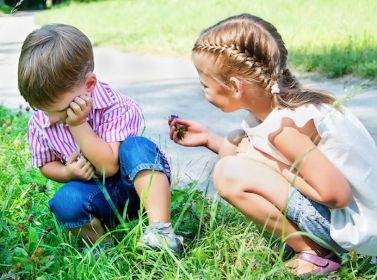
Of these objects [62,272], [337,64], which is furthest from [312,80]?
[62,272]

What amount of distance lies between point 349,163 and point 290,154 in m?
0.20

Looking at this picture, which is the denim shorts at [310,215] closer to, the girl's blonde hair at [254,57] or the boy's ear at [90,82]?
the girl's blonde hair at [254,57]

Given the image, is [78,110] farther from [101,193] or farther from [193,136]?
[193,136]

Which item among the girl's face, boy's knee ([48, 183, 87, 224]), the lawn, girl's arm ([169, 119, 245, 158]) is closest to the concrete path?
girl's arm ([169, 119, 245, 158])

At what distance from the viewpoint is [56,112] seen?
6.11 feet

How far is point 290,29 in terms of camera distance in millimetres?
6152

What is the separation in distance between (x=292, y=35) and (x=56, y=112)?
4.40 metres

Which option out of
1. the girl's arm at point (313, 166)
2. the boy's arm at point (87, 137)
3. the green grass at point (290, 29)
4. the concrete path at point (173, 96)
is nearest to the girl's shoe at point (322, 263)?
the girl's arm at point (313, 166)

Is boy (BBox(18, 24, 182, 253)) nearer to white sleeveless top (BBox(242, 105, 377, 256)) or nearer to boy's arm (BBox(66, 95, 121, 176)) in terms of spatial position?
boy's arm (BBox(66, 95, 121, 176))

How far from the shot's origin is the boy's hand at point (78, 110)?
182cm

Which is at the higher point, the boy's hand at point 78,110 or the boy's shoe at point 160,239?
the boy's hand at point 78,110

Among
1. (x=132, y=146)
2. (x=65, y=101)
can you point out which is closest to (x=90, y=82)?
(x=65, y=101)

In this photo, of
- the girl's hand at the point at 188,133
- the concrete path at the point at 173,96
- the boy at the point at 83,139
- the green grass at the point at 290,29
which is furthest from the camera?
the green grass at the point at 290,29

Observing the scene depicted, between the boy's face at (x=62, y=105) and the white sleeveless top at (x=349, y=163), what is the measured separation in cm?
67
